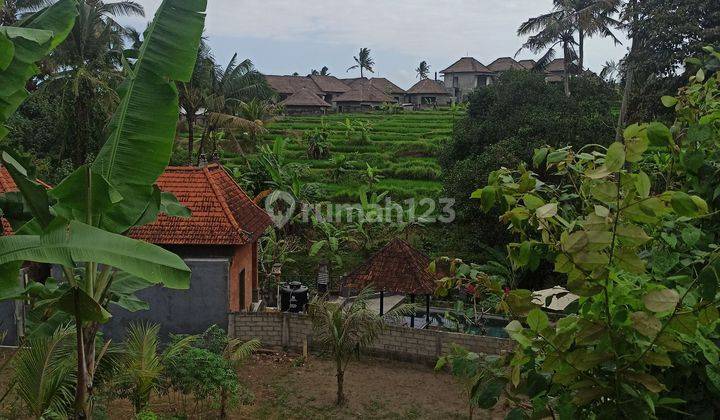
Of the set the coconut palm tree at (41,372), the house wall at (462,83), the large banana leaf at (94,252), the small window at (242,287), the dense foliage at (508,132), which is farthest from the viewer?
the house wall at (462,83)

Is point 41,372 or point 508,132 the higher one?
point 508,132

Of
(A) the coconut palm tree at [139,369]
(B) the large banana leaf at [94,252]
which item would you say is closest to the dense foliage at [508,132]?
(A) the coconut palm tree at [139,369]

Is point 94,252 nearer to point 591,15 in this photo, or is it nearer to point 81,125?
point 81,125

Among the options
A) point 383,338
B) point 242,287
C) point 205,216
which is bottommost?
point 383,338

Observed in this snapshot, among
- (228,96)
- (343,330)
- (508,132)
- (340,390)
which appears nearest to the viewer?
(340,390)

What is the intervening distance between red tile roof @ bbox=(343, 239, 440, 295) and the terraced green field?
23.7 ft

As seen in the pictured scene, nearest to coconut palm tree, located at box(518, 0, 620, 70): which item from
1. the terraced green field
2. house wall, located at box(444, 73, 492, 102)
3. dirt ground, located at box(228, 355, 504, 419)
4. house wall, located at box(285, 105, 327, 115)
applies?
the terraced green field

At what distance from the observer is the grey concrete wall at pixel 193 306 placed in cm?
1033

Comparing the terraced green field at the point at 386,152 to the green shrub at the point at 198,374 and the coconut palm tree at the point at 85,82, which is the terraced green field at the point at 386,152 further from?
the green shrub at the point at 198,374


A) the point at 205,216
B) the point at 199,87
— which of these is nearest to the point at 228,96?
the point at 199,87

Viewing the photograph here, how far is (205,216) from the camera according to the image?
36.3ft

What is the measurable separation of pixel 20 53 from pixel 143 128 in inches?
32.2

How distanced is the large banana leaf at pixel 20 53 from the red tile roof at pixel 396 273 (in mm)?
7609

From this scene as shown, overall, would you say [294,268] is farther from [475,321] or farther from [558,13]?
[558,13]
